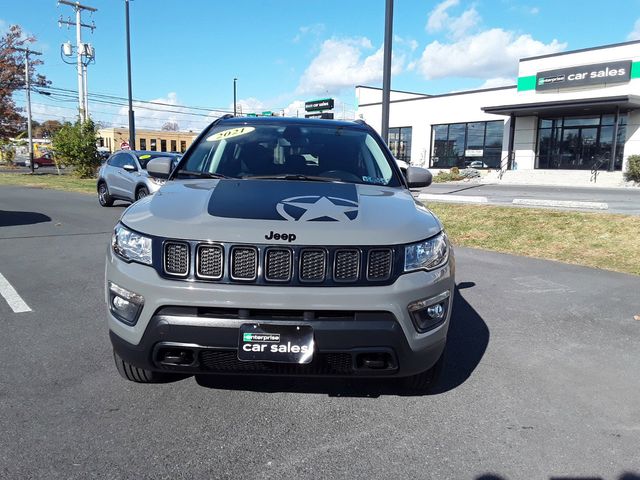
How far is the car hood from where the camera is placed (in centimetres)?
255

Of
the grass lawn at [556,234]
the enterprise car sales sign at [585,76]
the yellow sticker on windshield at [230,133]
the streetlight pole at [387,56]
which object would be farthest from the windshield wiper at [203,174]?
the enterprise car sales sign at [585,76]

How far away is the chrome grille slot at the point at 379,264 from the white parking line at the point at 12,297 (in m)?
3.77

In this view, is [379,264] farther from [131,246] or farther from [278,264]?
[131,246]

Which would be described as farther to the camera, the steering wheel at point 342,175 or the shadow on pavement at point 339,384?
the steering wheel at point 342,175

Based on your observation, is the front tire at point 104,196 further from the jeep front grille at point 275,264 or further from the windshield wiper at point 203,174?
the jeep front grille at point 275,264

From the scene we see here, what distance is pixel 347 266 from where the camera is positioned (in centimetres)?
255

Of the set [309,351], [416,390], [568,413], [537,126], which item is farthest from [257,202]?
[537,126]

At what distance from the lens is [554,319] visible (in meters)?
4.91

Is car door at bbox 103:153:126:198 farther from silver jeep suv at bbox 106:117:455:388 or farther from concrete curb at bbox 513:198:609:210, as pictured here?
silver jeep suv at bbox 106:117:455:388

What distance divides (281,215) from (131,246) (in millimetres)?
827

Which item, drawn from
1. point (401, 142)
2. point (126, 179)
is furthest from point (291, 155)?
point (401, 142)

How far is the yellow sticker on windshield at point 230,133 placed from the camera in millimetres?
4227

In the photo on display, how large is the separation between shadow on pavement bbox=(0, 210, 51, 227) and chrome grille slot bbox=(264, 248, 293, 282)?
32.7 ft

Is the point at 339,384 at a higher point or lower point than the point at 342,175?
lower
